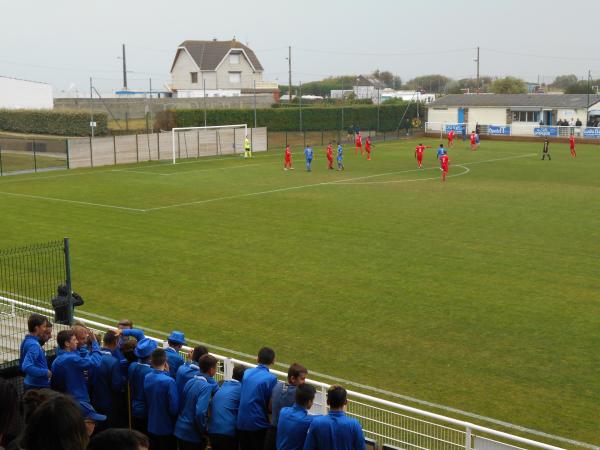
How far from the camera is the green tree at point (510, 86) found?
115688mm

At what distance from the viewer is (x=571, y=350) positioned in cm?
1375

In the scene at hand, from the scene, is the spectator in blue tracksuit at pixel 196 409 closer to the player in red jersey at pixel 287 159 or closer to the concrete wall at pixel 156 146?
the player in red jersey at pixel 287 159

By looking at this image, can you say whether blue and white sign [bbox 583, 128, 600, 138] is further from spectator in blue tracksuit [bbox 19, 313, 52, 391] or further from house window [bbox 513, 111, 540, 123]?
spectator in blue tracksuit [bbox 19, 313, 52, 391]

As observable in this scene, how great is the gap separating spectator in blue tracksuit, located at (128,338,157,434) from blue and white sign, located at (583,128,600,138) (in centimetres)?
5841

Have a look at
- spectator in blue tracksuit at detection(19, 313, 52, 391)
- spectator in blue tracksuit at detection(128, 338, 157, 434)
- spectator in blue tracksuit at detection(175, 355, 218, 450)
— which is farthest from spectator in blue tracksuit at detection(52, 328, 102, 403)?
spectator in blue tracksuit at detection(175, 355, 218, 450)

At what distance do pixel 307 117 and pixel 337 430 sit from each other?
2541 inches

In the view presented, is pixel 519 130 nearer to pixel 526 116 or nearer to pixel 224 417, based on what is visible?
pixel 526 116

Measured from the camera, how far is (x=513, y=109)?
71.1m

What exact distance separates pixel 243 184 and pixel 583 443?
27.7 metres

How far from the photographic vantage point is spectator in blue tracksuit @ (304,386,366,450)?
683cm

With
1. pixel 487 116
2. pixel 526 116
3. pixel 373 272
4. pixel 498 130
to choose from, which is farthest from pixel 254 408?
pixel 526 116

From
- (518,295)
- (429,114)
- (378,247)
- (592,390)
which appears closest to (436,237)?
(378,247)

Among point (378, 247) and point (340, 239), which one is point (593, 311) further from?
point (340, 239)

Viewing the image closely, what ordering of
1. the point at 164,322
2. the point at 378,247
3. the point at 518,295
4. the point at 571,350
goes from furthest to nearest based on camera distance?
the point at 378,247
the point at 518,295
the point at 164,322
the point at 571,350
